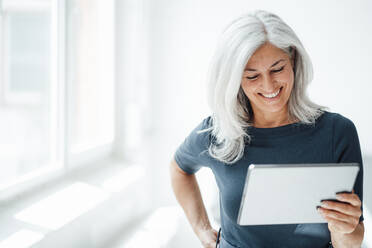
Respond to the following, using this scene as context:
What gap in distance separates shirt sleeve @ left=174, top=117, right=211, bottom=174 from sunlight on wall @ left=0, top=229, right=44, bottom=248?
0.57m

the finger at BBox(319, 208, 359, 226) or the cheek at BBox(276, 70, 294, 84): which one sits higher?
the cheek at BBox(276, 70, 294, 84)

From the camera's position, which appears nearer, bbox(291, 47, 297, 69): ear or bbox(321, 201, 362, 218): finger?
bbox(321, 201, 362, 218): finger

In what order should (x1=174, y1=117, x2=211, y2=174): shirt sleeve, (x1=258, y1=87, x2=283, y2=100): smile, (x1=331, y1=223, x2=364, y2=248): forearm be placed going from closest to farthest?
(x1=331, y1=223, x2=364, y2=248): forearm
(x1=258, y1=87, x2=283, y2=100): smile
(x1=174, y1=117, x2=211, y2=174): shirt sleeve

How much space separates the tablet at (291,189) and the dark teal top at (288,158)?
15 cm

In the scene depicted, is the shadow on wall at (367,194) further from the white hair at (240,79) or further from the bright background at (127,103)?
the white hair at (240,79)

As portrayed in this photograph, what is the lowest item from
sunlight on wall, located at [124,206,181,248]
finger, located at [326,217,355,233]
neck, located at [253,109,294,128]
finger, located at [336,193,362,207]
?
sunlight on wall, located at [124,206,181,248]

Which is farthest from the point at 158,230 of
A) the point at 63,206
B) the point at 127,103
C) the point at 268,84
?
the point at 268,84

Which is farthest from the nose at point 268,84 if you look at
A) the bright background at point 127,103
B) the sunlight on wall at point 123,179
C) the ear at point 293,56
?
the sunlight on wall at point 123,179

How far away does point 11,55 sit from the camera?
2605 mm

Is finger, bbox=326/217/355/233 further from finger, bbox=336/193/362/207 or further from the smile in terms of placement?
the smile

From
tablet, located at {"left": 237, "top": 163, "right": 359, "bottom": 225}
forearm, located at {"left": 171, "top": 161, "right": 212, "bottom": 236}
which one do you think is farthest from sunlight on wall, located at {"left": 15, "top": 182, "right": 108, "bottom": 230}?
tablet, located at {"left": 237, "top": 163, "right": 359, "bottom": 225}

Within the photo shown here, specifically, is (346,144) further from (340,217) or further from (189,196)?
(189,196)

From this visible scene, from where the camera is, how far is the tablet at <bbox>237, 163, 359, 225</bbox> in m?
0.94

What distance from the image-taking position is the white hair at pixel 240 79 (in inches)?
45.6
